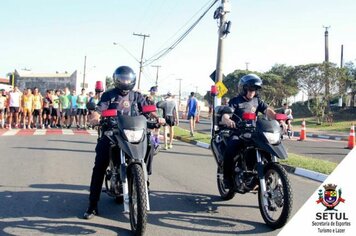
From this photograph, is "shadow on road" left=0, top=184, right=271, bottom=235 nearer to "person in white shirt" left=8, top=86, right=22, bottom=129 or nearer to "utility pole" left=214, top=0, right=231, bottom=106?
"utility pole" left=214, top=0, right=231, bottom=106

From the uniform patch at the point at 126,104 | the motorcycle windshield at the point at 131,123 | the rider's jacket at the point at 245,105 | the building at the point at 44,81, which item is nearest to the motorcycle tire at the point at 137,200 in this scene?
the motorcycle windshield at the point at 131,123

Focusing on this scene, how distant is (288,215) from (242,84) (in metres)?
2.02

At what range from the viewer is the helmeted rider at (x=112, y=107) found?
5.22 metres

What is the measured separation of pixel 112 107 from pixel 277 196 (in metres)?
2.25

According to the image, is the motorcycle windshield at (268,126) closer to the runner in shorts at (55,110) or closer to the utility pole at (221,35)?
the utility pole at (221,35)

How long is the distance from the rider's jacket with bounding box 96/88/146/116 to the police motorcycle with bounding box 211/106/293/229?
Result: 1110 mm

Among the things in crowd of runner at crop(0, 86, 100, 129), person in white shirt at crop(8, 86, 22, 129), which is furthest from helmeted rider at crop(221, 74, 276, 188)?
person in white shirt at crop(8, 86, 22, 129)

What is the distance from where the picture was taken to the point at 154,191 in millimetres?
6824

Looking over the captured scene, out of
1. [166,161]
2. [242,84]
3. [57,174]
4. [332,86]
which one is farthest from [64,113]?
[332,86]

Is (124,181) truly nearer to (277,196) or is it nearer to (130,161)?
(130,161)

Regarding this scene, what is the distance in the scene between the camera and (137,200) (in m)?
4.36

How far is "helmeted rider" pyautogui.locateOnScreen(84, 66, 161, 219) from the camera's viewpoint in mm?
5219

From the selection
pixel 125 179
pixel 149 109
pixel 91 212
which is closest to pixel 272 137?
pixel 149 109

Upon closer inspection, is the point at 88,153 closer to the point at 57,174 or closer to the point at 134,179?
the point at 57,174
